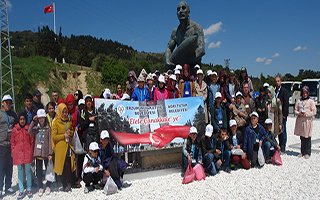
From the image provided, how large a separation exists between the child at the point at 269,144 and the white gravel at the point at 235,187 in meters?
0.46

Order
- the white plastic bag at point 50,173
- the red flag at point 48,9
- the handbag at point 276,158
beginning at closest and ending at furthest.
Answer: the white plastic bag at point 50,173
the handbag at point 276,158
the red flag at point 48,9

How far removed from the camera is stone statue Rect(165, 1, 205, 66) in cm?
819

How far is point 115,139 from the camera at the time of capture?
5.78 meters

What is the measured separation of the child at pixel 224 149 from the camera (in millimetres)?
5992

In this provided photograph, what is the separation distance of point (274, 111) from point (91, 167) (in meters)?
4.72

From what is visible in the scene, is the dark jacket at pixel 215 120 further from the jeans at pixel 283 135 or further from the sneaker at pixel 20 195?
the sneaker at pixel 20 195

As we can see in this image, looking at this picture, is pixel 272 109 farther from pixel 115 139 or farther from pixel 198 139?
pixel 115 139

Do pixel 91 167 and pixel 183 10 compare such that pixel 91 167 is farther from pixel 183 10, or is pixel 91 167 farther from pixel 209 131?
pixel 183 10

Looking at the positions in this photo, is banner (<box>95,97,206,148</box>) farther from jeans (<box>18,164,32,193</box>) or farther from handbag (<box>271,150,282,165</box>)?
handbag (<box>271,150,282,165</box>)

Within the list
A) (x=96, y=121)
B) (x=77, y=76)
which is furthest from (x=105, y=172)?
(x=77, y=76)

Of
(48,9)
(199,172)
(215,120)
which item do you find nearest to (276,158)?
(215,120)

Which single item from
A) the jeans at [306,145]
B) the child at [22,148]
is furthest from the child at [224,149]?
A: the child at [22,148]

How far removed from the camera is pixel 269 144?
21.3 feet

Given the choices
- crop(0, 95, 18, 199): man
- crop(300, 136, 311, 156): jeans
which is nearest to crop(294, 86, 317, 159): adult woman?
crop(300, 136, 311, 156): jeans
